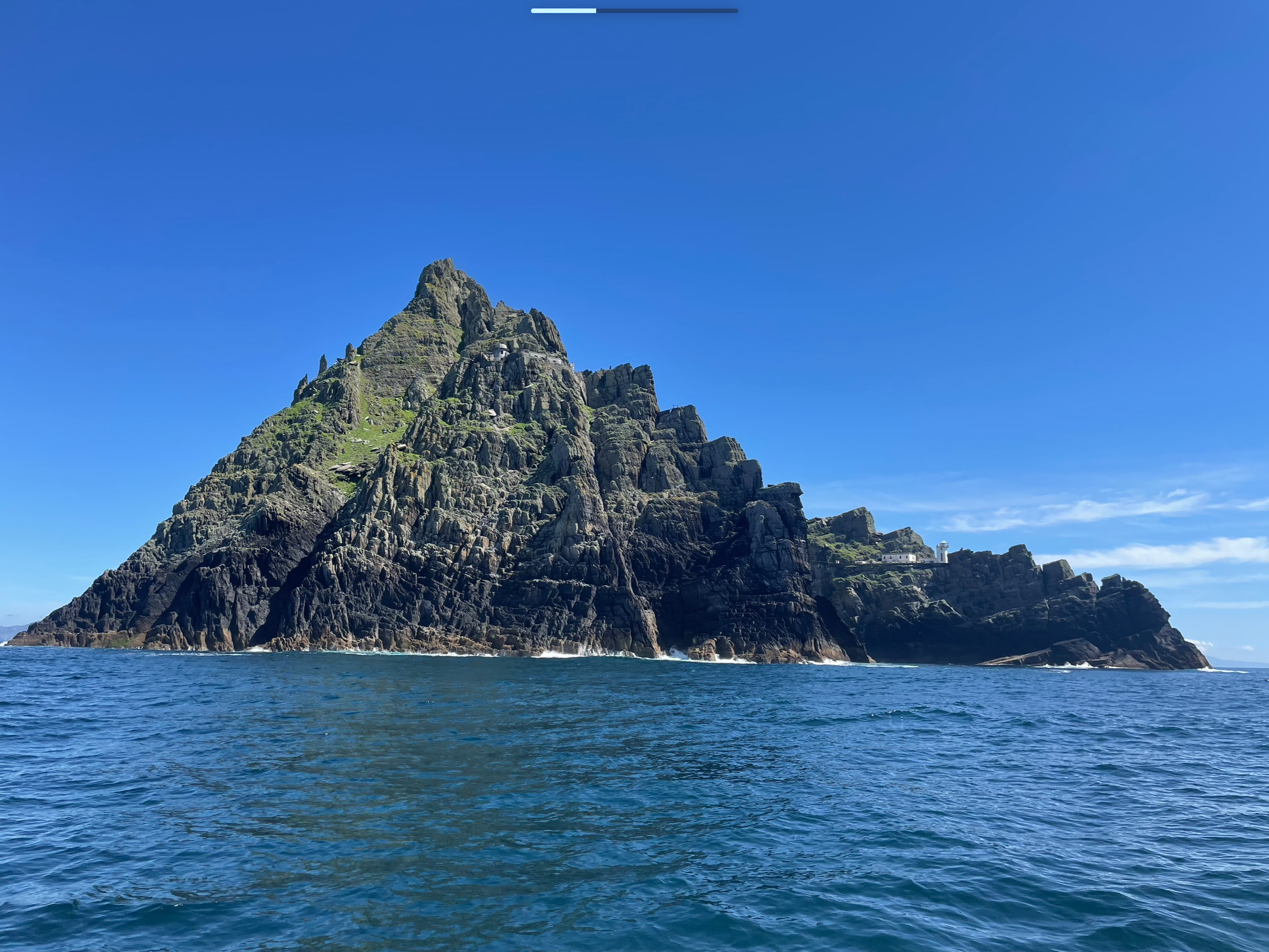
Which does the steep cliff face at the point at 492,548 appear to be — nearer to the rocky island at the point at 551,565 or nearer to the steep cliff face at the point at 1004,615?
the rocky island at the point at 551,565

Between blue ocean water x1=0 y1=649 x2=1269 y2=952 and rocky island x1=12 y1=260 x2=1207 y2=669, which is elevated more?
rocky island x1=12 y1=260 x2=1207 y2=669

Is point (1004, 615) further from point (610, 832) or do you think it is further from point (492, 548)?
point (610, 832)

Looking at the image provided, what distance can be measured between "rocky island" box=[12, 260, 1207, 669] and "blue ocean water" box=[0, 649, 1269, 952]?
84.4 metres

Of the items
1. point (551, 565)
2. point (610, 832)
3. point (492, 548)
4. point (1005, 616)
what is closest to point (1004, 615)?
point (1005, 616)

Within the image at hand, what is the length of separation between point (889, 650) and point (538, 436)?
86.1 meters

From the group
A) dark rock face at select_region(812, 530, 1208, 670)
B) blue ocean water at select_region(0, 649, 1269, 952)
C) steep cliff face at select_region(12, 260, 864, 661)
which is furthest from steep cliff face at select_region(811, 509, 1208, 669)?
blue ocean water at select_region(0, 649, 1269, 952)

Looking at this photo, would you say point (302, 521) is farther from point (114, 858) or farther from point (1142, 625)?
point (1142, 625)

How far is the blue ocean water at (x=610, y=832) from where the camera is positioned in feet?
41.3

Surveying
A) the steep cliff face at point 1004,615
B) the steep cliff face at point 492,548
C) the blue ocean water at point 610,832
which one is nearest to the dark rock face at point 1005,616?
the steep cliff face at point 1004,615

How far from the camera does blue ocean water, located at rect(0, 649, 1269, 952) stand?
12602 mm

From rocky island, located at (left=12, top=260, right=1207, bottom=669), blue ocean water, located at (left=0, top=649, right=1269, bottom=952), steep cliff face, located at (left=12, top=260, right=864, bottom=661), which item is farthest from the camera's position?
rocky island, located at (left=12, top=260, right=1207, bottom=669)

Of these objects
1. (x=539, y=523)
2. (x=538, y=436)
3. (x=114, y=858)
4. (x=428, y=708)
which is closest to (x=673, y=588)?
(x=539, y=523)

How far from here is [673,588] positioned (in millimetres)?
131875

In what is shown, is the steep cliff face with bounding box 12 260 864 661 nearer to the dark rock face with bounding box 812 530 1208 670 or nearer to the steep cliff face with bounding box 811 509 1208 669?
the dark rock face with bounding box 812 530 1208 670
